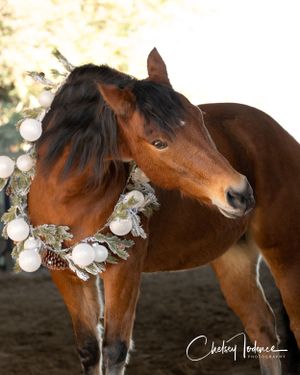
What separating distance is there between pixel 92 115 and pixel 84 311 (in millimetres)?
872

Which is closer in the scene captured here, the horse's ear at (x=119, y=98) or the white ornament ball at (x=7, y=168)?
the horse's ear at (x=119, y=98)

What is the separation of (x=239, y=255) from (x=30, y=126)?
4.89 feet

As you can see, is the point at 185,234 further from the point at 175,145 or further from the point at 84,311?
the point at 175,145

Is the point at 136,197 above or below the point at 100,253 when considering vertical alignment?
above

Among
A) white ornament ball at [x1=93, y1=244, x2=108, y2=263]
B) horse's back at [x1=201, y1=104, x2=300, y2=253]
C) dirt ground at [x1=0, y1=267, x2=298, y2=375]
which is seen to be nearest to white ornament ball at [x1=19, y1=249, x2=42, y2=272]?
white ornament ball at [x1=93, y1=244, x2=108, y2=263]

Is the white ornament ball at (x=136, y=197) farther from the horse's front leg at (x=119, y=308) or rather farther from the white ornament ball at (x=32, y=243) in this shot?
the white ornament ball at (x=32, y=243)

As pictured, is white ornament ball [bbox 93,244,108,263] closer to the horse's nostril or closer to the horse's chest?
the horse's chest

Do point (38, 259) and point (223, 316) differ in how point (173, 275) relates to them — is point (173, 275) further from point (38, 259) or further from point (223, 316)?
point (38, 259)

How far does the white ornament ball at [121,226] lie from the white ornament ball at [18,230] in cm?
35

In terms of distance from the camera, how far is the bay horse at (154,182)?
2.44 meters

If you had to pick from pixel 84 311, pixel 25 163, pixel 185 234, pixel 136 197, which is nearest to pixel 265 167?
pixel 185 234

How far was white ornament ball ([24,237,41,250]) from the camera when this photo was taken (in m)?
2.78

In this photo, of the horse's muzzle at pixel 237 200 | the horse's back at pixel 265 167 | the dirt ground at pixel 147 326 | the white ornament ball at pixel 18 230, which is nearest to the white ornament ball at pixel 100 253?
the white ornament ball at pixel 18 230

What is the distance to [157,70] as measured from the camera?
2713 mm
